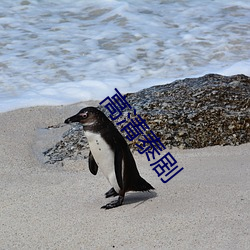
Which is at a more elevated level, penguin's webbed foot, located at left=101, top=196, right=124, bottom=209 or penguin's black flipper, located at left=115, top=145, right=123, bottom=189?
penguin's black flipper, located at left=115, top=145, right=123, bottom=189

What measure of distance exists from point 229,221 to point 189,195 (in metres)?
0.43

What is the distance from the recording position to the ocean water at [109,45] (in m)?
7.10

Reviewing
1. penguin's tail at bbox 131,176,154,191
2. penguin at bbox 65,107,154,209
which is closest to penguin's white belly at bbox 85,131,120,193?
penguin at bbox 65,107,154,209

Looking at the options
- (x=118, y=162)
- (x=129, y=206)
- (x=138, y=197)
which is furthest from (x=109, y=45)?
(x=118, y=162)

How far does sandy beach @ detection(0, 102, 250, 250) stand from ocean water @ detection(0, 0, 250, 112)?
2.02m

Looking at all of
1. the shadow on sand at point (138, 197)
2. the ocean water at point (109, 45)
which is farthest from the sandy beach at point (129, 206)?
the ocean water at point (109, 45)

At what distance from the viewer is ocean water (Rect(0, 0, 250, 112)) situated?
279 inches

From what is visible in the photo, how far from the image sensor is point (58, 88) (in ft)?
22.7

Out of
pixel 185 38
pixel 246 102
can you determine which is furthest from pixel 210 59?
pixel 246 102

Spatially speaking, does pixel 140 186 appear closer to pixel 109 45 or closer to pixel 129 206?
pixel 129 206

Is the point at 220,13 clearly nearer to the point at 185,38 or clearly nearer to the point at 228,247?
the point at 185,38

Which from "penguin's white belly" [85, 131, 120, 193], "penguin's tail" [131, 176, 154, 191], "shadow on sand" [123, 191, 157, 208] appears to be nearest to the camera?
"penguin's white belly" [85, 131, 120, 193]

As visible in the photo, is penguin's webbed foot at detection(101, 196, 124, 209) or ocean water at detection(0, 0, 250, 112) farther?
A: ocean water at detection(0, 0, 250, 112)

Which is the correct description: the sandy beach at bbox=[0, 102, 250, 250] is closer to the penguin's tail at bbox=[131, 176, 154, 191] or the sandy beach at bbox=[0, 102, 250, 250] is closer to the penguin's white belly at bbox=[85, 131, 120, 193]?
the penguin's tail at bbox=[131, 176, 154, 191]
